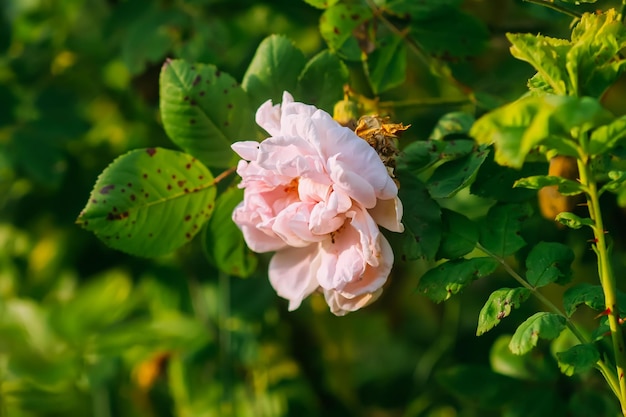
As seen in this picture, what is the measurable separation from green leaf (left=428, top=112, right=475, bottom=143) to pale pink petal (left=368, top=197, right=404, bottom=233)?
140 millimetres

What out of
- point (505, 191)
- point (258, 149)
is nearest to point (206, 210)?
point (258, 149)

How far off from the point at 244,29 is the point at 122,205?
2.55 feet

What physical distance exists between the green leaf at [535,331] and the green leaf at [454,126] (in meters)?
0.23

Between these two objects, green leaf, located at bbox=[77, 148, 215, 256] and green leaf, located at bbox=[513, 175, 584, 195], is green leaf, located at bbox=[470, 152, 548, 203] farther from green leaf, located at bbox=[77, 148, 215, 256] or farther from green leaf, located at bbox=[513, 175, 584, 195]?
green leaf, located at bbox=[77, 148, 215, 256]

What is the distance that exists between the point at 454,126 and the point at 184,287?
81cm

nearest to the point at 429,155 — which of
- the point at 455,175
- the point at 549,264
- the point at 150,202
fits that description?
the point at 455,175

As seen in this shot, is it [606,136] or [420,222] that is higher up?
[606,136]

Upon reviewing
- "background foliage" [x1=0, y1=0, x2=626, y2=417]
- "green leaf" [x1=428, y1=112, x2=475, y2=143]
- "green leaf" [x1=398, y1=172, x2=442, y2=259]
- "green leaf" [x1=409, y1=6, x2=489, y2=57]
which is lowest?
"background foliage" [x1=0, y1=0, x2=626, y2=417]

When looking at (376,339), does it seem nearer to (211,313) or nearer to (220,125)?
(211,313)

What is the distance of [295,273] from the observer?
752 millimetres

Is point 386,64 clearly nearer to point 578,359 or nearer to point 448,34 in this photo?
point 448,34

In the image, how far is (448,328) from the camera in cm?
138

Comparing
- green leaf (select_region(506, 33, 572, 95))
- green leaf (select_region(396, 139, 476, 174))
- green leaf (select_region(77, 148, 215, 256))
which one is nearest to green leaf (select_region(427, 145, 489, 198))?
green leaf (select_region(396, 139, 476, 174))

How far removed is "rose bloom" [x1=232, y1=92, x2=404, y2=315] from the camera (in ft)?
2.14
